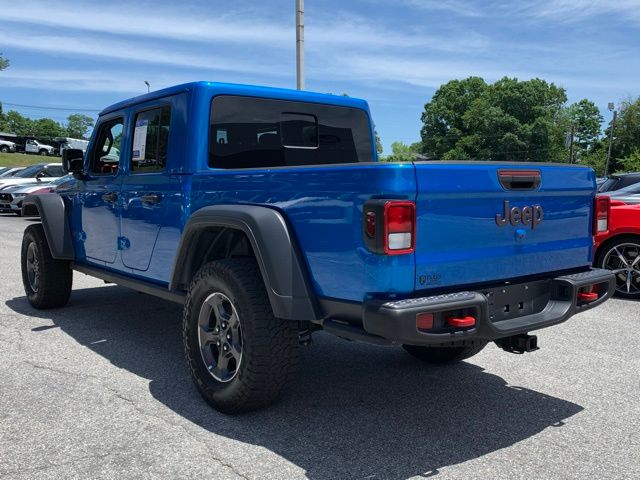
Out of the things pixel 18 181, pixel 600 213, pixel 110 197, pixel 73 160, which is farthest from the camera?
pixel 18 181

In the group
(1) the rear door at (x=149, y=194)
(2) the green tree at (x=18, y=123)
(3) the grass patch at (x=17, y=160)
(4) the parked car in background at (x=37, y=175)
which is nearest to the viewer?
(1) the rear door at (x=149, y=194)

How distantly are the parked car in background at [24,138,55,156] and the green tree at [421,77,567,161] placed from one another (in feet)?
134

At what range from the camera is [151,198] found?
173 inches

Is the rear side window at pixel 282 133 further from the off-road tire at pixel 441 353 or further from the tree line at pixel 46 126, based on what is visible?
the tree line at pixel 46 126

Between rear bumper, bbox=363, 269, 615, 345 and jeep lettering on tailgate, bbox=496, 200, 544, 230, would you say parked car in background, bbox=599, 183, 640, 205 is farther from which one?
jeep lettering on tailgate, bbox=496, 200, 544, 230

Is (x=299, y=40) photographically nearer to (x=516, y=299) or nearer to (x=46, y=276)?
(x=46, y=276)

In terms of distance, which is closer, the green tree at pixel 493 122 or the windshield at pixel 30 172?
the windshield at pixel 30 172

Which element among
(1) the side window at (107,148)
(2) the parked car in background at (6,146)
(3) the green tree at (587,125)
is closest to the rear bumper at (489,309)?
(1) the side window at (107,148)

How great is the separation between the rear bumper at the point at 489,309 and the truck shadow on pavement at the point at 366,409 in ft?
2.13

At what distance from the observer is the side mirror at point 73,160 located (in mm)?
5676

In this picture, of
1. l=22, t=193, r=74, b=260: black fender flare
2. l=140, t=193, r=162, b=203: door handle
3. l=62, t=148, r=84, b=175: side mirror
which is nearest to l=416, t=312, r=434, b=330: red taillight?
l=140, t=193, r=162, b=203: door handle

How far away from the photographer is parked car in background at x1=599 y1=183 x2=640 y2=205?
297 inches

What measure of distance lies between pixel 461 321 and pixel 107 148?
3.88 meters

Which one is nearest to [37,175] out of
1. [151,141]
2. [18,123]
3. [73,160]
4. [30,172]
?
[30,172]
